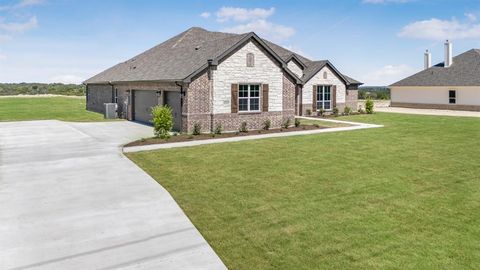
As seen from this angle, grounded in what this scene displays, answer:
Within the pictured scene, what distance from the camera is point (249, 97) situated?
23828mm

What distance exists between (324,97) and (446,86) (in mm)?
16603

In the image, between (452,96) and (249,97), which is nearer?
(249,97)

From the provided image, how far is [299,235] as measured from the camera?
7.27 m

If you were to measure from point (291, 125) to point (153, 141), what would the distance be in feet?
34.3

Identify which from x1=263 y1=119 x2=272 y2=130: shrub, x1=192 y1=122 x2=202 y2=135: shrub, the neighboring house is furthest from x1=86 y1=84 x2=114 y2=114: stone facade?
x1=263 y1=119 x2=272 y2=130: shrub

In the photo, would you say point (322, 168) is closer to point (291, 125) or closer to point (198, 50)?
point (291, 125)

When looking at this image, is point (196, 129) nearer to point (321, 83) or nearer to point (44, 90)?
point (321, 83)

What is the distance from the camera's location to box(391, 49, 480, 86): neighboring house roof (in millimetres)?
41541

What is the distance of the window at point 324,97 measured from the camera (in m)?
35.8

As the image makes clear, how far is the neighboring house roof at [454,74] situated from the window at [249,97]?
27.9m

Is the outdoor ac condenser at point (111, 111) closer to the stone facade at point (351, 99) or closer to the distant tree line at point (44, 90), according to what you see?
the stone facade at point (351, 99)

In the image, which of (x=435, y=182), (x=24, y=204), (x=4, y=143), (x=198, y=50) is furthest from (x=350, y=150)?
(x=4, y=143)

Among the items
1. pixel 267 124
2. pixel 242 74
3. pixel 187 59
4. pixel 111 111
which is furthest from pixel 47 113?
pixel 267 124

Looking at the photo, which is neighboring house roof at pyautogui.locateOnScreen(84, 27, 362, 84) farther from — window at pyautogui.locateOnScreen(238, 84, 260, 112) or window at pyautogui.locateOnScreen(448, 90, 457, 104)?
window at pyautogui.locateOnScreen(448, 90, 457, 104)
